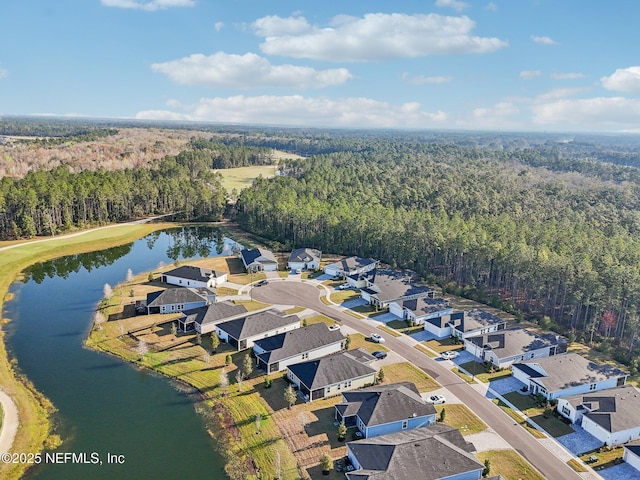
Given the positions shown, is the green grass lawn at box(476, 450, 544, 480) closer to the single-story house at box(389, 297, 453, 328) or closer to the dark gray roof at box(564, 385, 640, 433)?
the dark gray roof at box(564, 385, 640, 433)

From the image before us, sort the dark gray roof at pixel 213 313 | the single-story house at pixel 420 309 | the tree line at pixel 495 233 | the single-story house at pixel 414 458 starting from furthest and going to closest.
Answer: the single-story house at pixel 420 309, the tree line at pixel 495 233, the dark gray roof at pixel 213 313, the single-story house at pixel 414 458

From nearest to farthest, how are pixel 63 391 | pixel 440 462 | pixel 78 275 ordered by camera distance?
1. pixel 440 462
2. pixel 63 391
3. pixel 78 275

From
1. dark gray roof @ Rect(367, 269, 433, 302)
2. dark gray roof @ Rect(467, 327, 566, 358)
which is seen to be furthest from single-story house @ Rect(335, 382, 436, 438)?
dark gray roof @ Rect(367, 269, 433, 302)

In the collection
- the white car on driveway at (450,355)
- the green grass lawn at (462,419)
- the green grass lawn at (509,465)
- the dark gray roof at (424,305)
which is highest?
the dark gray roof at (424,305)

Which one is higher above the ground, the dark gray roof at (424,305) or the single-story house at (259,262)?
the single-story house at (259,262)

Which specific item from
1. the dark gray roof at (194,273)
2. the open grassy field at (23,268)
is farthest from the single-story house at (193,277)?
the open grassy field at (23,268)

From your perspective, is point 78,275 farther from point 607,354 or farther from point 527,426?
point 607,354

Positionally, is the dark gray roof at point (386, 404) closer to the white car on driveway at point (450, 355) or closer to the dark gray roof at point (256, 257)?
the white car on driveway at point (450, 355)

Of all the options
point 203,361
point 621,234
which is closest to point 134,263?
point 203,361
